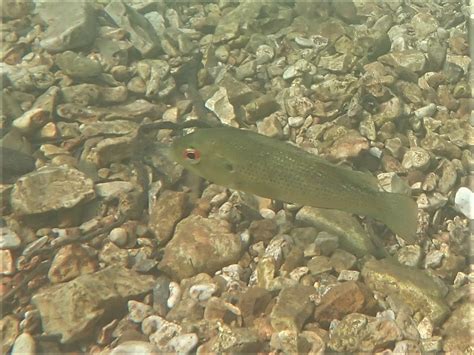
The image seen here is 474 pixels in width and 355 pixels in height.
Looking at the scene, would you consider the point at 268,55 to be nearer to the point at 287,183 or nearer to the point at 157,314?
the point at 287,183

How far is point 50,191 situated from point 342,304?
183 centimetres

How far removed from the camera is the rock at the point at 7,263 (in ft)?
8.82

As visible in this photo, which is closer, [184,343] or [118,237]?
[184,343]

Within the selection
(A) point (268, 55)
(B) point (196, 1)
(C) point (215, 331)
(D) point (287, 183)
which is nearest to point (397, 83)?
(A) point (268, 55)

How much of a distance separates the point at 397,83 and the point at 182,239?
2396 millimetres

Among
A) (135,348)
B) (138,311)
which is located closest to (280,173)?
(138,311)

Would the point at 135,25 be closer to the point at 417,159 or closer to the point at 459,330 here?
the point at 417,159

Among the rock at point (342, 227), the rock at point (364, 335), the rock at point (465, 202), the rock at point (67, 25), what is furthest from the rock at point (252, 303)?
the rock at point (67, 25)

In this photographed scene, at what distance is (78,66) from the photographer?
4.04m

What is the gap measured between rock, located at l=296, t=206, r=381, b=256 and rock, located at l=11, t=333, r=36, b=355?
166 centimetres

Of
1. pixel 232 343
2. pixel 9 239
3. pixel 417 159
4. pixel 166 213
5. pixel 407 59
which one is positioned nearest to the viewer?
pixel 232 343

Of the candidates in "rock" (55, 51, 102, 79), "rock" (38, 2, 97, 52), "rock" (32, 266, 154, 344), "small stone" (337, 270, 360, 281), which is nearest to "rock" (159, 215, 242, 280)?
"rock" (32, 266, 154, 344)

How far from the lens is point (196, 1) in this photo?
5.25m

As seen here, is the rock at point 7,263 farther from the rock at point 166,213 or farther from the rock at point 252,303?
the rock at point 252,303
